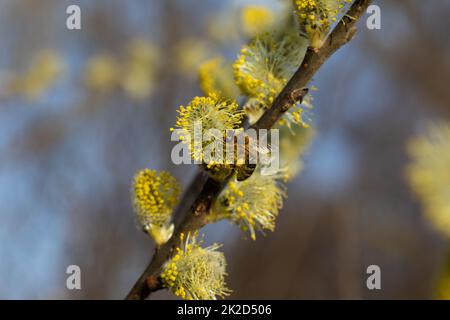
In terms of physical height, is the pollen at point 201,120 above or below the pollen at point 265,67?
below

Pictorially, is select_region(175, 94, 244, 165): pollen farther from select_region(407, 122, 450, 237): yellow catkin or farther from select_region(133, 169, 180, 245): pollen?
select_region(407, 122, 450, 237): yellow catkin

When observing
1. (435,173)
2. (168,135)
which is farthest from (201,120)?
(168,135)

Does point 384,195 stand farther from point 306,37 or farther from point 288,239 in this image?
point 306,37

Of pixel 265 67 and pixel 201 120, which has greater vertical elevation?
pixel 265 67

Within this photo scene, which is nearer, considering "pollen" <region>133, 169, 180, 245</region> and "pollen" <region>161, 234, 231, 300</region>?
"pollen" <region>161, 234, 231, 300</region>

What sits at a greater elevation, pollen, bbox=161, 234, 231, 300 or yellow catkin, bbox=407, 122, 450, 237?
yellow catkin, bbox=407, 122, 450, 237

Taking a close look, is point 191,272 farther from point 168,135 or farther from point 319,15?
point 168,135

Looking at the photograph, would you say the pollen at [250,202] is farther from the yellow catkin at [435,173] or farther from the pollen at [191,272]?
the yellow catkin at [435,173]

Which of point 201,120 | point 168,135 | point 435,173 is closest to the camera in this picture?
point 435,173

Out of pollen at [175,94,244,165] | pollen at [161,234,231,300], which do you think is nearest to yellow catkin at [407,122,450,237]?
pollen at [175,94,244,165]

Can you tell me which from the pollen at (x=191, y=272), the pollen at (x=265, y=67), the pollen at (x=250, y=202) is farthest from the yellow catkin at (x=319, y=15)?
the pollen at (x=191, y=272)

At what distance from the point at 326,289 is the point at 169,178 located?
3733 millimetres

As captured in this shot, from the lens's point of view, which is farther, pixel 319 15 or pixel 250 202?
pixel 250 202

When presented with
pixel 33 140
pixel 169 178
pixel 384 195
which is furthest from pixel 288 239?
pixel 169 178
